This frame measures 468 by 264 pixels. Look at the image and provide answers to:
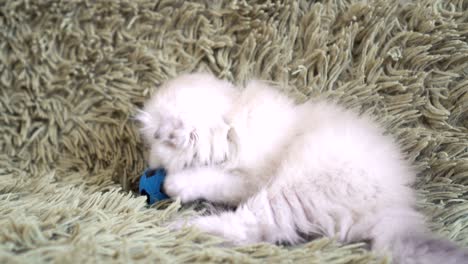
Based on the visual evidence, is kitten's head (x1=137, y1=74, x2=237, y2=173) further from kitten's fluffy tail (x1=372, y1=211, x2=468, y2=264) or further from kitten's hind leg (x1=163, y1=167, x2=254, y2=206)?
kitten's fluffy tail (x1=372, y1=211, x2=468, y2=264)

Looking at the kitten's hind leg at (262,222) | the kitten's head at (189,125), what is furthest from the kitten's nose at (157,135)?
the kitten's hind leg at (262,222)

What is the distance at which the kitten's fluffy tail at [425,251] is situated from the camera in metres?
0.83

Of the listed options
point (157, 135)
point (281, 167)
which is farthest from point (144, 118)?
point (281, 167)

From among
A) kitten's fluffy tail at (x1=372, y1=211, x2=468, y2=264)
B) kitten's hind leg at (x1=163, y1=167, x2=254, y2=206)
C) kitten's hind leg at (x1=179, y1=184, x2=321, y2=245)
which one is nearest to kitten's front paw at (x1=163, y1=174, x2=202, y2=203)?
kitten's hind leg at (x1=163, y1=167, x2=254, y2=206)

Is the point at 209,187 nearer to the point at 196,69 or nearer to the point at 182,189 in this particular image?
the point at 182,189

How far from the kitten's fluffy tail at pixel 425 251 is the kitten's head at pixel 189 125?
0.49 meters

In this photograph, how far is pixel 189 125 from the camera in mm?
1172

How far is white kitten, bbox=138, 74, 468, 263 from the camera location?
0.95 metres

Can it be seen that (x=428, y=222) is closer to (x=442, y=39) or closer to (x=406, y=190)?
(x=406, y=190)

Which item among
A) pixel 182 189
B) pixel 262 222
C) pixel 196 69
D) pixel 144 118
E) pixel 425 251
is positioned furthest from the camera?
pixel 196 69

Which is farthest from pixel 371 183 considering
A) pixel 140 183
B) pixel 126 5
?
pixel 126 5

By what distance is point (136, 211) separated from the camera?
1005mm

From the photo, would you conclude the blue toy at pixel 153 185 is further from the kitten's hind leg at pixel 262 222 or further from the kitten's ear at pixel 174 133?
the kitten's hind leg at pixel 262 222

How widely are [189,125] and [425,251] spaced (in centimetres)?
62
